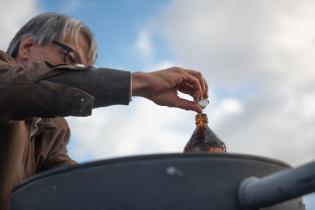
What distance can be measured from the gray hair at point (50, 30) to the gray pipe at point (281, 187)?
866mm

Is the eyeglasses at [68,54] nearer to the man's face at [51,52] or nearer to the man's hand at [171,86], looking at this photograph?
the man's face at [51,52]

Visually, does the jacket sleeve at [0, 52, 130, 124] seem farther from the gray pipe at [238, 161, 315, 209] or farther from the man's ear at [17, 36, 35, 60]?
the man's ear at [17, 36, 35, 60]

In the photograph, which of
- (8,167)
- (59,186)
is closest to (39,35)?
(8,167)

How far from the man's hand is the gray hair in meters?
0.52

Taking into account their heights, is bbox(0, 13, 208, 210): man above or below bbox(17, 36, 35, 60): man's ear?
below

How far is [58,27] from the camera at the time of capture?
119 centimetres

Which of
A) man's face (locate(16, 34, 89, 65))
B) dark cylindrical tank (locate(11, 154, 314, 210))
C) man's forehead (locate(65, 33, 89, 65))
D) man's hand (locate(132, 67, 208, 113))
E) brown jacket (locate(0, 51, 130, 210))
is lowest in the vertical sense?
dark cylindrical tank (locate(11, 154, 314, 210))

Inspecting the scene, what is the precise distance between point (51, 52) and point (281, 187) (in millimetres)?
892

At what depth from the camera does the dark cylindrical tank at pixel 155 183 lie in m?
0.45

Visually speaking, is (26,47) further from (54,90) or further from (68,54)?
(54,90)

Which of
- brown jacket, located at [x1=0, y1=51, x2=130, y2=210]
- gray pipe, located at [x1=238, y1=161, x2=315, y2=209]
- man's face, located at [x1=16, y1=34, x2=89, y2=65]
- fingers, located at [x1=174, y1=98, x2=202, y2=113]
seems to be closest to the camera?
gray pipe, located at [x1=238, y1=161, x2=315, y2=209]

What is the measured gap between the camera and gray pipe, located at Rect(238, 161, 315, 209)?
394mm

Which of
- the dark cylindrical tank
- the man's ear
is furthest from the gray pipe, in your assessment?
the man's ear

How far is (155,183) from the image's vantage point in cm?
46
